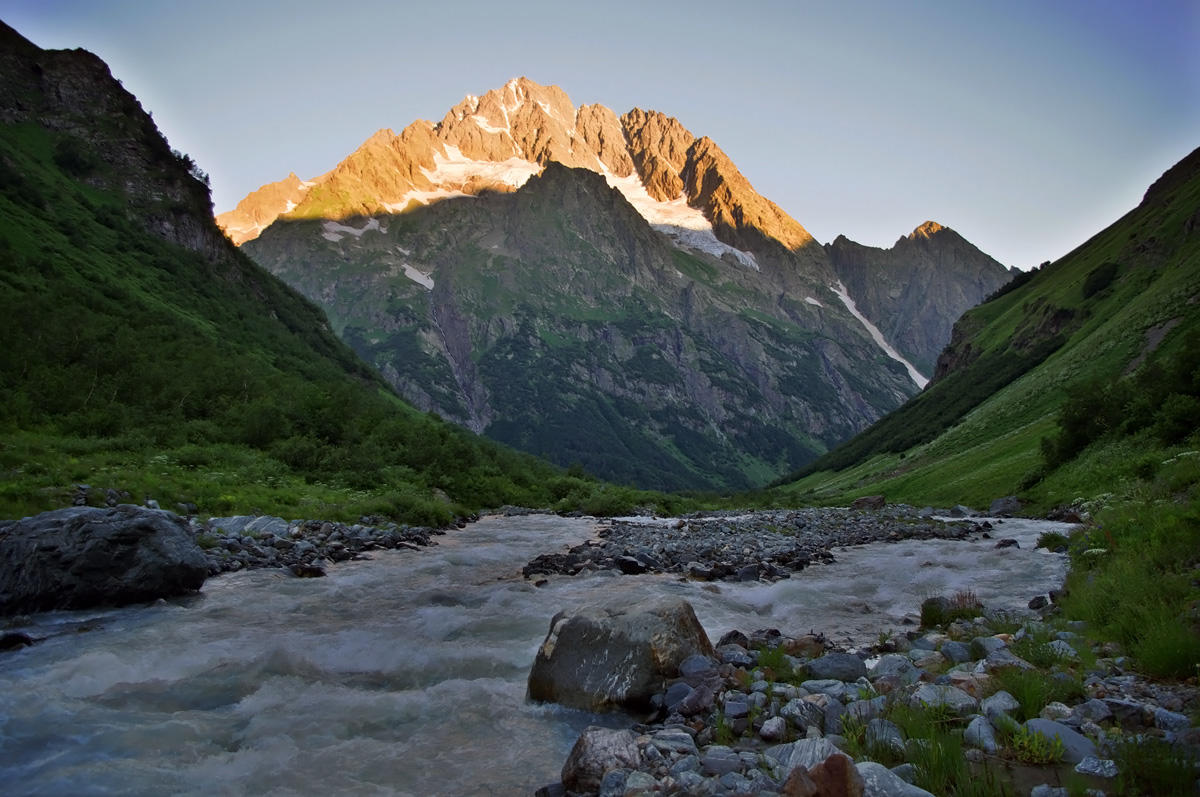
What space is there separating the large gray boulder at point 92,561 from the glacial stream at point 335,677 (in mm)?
584

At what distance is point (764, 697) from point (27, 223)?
7921 cm

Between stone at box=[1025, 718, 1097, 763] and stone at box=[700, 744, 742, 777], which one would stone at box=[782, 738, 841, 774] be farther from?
stone at box=[1025, 718, 1097, 763]

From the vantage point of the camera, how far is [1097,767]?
6062 mm

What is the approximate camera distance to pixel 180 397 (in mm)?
41250

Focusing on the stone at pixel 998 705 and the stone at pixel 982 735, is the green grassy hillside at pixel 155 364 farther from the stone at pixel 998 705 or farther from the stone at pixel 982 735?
the stone at pixel 998 705

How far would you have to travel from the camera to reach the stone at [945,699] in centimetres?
783

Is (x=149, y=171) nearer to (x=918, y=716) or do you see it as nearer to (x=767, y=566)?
(x=767, y=566)

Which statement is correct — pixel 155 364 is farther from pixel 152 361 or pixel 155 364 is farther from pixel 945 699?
pixel 945 699

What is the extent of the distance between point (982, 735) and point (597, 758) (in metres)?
4.71

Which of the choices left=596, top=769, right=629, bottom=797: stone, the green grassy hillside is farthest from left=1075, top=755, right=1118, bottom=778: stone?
the green grassy hillside

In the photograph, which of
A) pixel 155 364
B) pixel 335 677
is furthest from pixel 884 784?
pixel 155 364

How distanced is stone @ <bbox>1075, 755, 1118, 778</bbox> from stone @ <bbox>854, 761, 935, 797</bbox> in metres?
1.79

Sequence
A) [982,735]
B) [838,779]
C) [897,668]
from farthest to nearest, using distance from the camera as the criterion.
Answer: [897,668] → [982,735] → [838,779]

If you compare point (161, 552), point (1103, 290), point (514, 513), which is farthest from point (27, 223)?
point (1103, 290)
